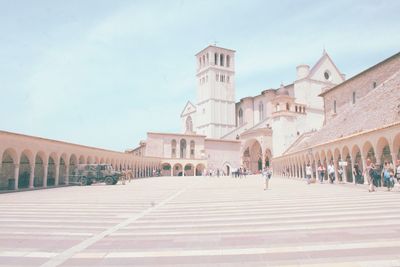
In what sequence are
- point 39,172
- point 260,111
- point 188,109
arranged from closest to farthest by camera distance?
point 39,172 → point 260,111 → point 188,109

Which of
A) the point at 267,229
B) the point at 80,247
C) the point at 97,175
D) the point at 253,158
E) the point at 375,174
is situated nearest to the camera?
the point at 80,247

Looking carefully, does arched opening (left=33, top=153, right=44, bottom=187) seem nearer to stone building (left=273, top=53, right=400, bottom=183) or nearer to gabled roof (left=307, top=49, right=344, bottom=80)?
stone building (left=273, top=53, right=400, bottom=183)

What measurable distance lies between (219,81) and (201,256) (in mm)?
71476

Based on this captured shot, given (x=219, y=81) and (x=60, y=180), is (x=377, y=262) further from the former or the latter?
(x=219, y=81)

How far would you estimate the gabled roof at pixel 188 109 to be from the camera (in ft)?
273

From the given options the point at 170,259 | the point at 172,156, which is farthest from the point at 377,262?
the point at 172,156

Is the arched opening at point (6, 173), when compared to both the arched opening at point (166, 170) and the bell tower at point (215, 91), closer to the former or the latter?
the arched opening at point (166, 170)

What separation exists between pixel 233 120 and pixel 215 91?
26.6 ft

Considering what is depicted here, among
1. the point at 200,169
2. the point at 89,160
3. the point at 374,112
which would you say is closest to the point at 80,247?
the point at 374,112

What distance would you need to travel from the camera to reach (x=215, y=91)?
74000mm

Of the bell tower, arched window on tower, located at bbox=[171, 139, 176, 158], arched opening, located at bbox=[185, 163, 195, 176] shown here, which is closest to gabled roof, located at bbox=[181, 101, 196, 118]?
the bell tower

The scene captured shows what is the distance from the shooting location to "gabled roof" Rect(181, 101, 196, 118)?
83.2m

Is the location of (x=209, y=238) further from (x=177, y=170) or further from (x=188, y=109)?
(x=188, y=109)

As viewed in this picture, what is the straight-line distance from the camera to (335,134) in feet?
90.1
